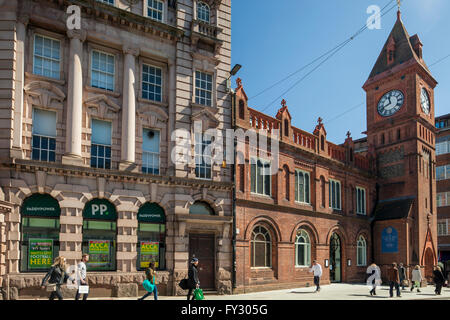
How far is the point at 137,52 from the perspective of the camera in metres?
20.6

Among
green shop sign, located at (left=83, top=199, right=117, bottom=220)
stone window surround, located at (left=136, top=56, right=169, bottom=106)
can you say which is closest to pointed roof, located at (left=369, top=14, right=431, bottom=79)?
stone window surround, located at (left=136, top=56, right=169, bottom=106)

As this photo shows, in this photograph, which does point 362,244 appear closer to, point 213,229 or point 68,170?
point 213,229

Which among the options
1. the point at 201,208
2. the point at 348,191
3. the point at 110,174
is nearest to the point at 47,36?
the point at 110,174

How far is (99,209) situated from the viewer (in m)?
19.0

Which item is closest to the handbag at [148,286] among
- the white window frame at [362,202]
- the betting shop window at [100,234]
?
the betting shop window at [100,234]

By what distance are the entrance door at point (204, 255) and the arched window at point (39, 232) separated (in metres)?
6.46

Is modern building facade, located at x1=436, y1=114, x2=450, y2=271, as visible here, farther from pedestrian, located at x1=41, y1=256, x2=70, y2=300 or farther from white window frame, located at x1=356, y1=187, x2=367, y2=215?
pedestrian, located at x1=41, y1=256, x2=70, y2=300

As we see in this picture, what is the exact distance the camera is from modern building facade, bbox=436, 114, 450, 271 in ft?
162

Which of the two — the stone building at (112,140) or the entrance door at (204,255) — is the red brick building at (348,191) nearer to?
the entrance door at (204,255)

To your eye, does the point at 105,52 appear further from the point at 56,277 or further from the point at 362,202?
the point at 362,202

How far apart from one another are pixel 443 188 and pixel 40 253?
153 feet

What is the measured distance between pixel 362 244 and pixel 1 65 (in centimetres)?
2817

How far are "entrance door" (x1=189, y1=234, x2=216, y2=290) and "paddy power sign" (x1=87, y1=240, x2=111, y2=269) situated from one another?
410 centimetres
